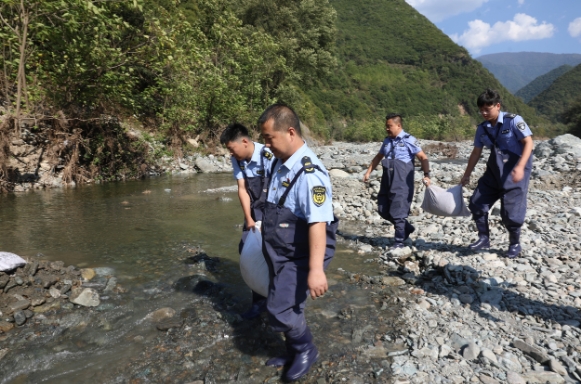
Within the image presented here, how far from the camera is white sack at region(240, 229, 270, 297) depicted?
2.75m

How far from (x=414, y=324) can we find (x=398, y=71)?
94.5 metres

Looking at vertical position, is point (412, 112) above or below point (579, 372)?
above

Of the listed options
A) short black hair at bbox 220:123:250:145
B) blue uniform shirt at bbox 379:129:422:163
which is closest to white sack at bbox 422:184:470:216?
blue uniform shirt at bbox 379:129:422:163

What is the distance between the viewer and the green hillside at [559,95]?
321ft

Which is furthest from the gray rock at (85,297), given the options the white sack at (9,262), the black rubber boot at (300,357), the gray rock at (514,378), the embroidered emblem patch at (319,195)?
the gray rock at (514,378)

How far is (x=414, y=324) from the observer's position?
341cm

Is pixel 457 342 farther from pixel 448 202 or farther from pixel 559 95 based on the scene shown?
pixel 559 95

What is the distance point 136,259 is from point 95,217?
9.56 feet

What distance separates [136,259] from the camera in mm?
5148

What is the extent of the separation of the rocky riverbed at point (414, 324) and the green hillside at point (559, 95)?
363ft

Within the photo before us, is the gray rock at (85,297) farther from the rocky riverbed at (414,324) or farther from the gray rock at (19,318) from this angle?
the gray rock at (19,318)

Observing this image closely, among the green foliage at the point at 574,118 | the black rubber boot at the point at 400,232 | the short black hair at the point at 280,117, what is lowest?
the black rubber boot at the point at 400,232

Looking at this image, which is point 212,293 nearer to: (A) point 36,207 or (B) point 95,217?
(B) point 95,217

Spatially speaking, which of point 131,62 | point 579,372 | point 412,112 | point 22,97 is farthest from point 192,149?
point 412,112
